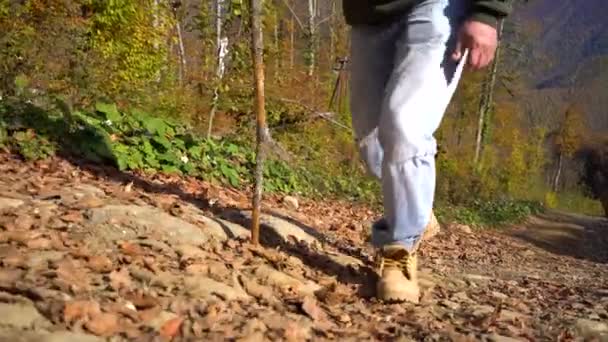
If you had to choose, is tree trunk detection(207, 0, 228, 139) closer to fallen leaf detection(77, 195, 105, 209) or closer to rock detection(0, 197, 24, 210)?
fallen leaf detection(77, 195, 105, 209)

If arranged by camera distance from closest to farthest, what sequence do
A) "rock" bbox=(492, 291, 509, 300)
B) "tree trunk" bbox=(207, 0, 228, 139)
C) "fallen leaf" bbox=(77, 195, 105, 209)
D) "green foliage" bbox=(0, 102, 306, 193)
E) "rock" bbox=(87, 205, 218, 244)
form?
"rock" bbox=(87, 205, 218, 244) < "rock" bbox=(492, 291, 509, 300) < "fallen leaf" bbox=(77, 195, 105, 209) < "green foliage" bbox=(0, 102, 306, 193) < "tree trunk" bbox=(207, 0, 228, 139)

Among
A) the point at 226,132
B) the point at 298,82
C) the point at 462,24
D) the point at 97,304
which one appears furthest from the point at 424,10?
the point at 298,82

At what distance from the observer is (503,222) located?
16.9 metres

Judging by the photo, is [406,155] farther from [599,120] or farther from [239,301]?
[599,120]

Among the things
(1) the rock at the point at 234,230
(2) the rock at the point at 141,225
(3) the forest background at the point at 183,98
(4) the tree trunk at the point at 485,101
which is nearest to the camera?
(2) the rock at the point at 141,225

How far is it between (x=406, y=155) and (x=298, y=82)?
44.2ft

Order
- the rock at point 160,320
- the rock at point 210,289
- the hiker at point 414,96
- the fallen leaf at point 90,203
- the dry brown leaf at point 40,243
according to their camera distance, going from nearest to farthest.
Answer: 1. the rock at point 160,320
2. the rock at point 210,289
3. the dry brown leaf at point 40,243
4. the hiker at point 414,96
5. the fallen leaf at point 90,203

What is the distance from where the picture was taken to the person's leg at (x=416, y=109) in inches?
105

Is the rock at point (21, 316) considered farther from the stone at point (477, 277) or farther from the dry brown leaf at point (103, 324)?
the stone at point (477, 277)

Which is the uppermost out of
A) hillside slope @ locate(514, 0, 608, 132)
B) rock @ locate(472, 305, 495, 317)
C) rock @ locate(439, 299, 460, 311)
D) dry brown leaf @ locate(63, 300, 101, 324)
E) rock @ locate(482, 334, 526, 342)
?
hillside slope @ locate(514, 0, 608, 132)

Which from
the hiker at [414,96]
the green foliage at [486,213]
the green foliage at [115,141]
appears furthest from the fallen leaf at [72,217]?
the green foliage at [486,213]

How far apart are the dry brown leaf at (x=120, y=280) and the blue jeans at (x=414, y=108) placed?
1079 millimetres

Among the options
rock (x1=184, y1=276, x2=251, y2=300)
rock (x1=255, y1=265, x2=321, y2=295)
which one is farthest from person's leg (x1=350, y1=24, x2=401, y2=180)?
rock (x1=184, y1=276, x2=251, y2=300)

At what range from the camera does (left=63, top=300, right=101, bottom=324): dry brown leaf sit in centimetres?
196
